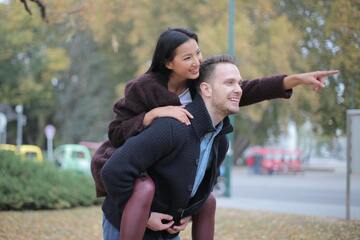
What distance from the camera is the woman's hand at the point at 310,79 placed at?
9.89 feet

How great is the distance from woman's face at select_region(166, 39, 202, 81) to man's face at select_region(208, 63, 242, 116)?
0.37ft

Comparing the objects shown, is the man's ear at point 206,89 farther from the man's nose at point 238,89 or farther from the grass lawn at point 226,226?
the grass lawn at point 226,226

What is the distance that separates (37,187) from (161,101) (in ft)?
27.0

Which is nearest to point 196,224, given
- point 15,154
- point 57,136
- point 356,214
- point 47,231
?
point 47,231

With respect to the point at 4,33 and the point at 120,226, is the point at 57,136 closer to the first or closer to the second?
the point at 4,33

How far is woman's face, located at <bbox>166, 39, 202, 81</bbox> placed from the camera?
2871 millimetres

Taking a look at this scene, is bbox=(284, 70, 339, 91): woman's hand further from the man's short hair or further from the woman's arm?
the woman's arm

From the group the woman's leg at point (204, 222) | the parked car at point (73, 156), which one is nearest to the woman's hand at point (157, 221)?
the woman's leg at point (204, 222)

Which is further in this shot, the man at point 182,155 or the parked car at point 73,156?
the parked car at point 73,156

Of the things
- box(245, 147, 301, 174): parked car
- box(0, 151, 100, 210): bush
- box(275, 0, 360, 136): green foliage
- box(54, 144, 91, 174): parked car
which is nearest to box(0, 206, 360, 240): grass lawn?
box(0, 151, 100, 210): bush

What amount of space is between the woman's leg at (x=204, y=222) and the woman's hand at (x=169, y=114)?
55 centimetres

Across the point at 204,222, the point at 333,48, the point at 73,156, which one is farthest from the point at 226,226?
the point at 73,156

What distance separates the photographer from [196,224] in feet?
10.3

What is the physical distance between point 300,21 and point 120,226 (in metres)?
7.18
